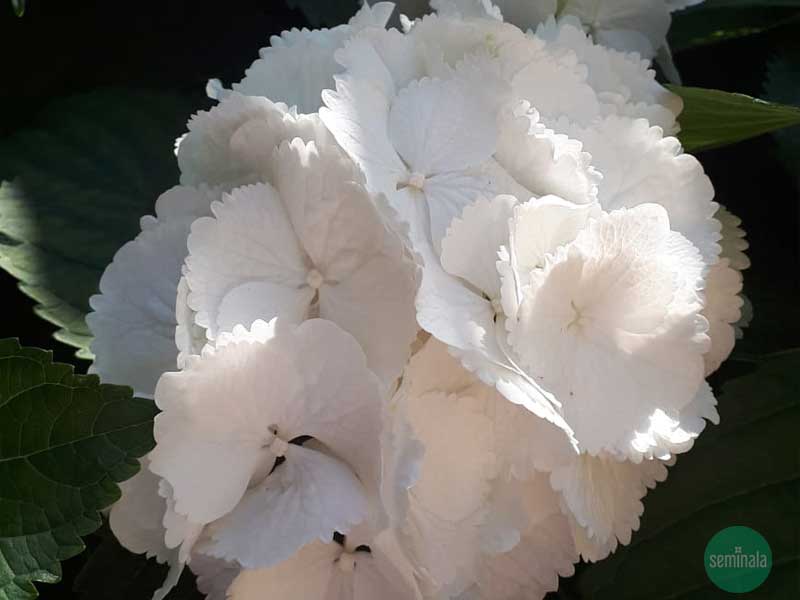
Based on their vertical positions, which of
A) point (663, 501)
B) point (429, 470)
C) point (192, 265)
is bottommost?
point (663, 501)

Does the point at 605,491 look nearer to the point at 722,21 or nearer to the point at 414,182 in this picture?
the point at 414,182

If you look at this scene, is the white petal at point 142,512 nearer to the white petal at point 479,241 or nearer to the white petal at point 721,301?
the white petal at point 479,241

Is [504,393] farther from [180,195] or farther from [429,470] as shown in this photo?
[180,195]

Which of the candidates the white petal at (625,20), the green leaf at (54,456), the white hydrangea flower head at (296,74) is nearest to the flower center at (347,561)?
the green leaf at (54,456)

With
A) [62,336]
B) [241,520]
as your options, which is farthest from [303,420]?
[62,336]

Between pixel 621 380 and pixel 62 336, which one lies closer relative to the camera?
pixel 621 380

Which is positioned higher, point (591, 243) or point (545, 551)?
point (591, 243)

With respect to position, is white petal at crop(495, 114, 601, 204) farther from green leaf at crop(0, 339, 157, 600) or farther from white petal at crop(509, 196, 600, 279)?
green leaf at crop(0, 339, 157, 600)
